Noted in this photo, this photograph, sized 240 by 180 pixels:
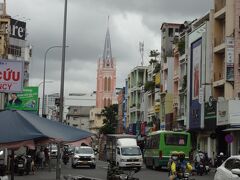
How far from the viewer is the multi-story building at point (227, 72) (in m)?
49.2

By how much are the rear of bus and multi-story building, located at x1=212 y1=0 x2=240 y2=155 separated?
514cm

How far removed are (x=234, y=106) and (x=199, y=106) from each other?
10.4 meters

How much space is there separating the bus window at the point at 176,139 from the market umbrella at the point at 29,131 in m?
31.5

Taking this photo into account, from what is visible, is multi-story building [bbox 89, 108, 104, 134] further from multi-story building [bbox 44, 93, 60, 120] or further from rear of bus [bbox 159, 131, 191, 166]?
rear of bus [bbox 159, 131, 191, 166]

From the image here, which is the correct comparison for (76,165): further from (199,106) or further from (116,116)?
(116,116)

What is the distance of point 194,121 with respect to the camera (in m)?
60.2

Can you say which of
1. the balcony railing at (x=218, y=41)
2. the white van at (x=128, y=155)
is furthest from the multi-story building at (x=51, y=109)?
the white van at (x=128, y=155)

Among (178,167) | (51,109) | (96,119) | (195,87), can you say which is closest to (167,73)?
(195,87)

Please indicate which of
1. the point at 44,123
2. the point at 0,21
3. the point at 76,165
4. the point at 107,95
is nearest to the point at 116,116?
the point at 107,95

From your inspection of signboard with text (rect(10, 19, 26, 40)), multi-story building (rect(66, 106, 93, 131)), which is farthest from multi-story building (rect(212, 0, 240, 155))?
multi-story building (rect(66, 106, 93, 131))

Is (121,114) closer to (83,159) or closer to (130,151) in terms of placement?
(83,159)

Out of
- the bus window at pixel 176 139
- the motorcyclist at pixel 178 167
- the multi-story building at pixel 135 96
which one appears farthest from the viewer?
the multi-story building at pixel 135 96

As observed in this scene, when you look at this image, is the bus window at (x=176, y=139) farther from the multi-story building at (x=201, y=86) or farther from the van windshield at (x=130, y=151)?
the multi-story building at (x=201, y=86)

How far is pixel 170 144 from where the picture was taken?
1743 inches
